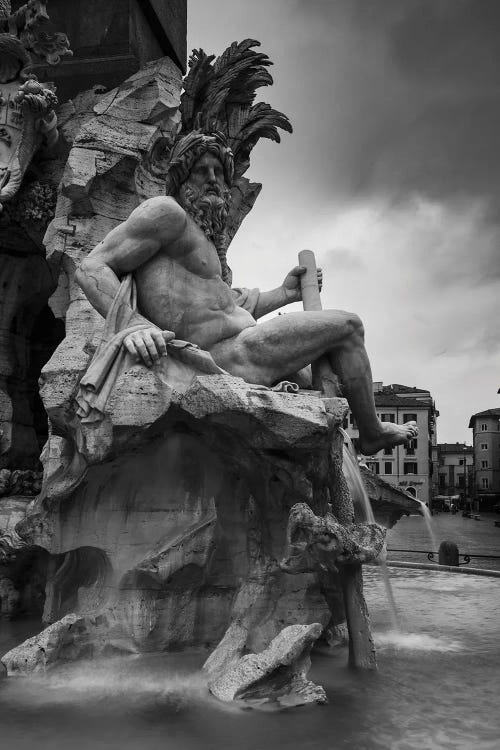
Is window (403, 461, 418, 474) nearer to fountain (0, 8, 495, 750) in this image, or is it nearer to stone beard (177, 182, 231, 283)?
fountain (0, 8, 495, 750)

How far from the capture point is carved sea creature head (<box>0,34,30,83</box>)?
21.5ft

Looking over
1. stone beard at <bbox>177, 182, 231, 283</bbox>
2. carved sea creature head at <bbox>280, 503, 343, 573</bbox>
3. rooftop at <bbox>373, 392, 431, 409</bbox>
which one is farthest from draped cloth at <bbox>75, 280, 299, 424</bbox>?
rooftop at <bbox>373, 392, 431, 409</bbox>

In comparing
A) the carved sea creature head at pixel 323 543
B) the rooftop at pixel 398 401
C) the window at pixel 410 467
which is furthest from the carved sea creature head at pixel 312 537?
the window at pixel 410 467

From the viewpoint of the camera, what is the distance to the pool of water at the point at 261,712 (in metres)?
3.11

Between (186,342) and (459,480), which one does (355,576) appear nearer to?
(186,342)

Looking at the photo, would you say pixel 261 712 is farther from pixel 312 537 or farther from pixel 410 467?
pixel 410 467

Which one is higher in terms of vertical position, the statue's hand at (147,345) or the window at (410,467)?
the window at (410,467)

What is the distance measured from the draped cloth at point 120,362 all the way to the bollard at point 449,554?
20.3ft

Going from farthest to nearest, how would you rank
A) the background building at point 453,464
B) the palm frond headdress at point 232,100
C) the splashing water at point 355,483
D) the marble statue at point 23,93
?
the background building at point 453,464, the palm frond headdress at point 232,100, the marble statue at point 23,93, the splashing water at point 355,483

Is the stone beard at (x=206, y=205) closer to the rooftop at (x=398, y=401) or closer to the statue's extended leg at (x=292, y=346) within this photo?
the statue's extended leg at (x=292, y=346)

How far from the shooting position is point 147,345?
4.25 m

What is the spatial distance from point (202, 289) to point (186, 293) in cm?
12

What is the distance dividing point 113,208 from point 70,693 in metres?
4.24

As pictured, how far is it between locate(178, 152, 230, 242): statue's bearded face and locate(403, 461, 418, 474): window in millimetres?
50095
